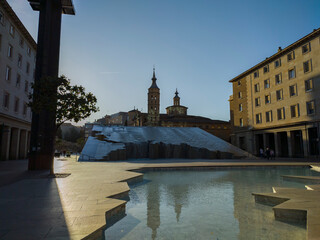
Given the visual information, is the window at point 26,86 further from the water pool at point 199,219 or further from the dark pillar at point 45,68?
the water pool at point 199,219

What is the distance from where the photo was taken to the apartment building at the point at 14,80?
2223 cm

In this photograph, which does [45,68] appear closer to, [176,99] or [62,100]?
[62,100]

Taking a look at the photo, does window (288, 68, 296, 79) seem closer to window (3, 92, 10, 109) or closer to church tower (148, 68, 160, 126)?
window (3, 92, 10, 109)

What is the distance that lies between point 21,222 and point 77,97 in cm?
851

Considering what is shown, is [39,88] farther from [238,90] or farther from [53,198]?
[238,90]

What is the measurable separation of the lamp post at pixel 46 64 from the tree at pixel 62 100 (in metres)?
1.05

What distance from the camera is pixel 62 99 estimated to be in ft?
37.1

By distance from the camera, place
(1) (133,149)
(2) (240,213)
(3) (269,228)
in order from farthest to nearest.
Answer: (1) (133,149), (2) (240,213), (3) (269,228)

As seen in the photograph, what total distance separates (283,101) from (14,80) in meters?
35.0

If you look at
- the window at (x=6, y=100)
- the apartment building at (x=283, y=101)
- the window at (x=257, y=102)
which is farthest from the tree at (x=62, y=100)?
the window at (x=257, y=102)

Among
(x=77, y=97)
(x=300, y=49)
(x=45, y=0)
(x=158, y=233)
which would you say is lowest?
(x=158, y=233)

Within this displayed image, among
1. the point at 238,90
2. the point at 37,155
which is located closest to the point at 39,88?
the point at 37,155

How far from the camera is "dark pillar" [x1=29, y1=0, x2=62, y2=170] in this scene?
13.3 metres

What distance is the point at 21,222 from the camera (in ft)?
12.6
